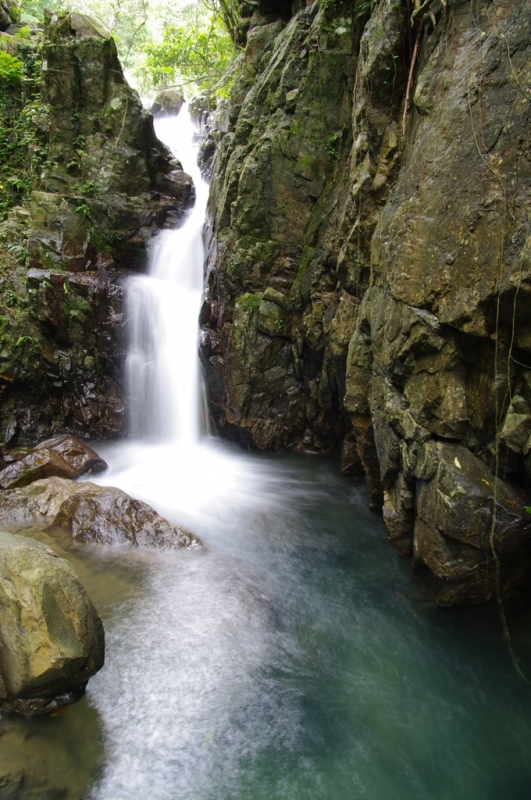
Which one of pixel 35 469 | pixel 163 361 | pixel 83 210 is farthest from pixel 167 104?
pixel 35 469

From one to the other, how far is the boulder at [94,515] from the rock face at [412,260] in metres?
3.08

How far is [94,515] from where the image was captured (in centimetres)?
650

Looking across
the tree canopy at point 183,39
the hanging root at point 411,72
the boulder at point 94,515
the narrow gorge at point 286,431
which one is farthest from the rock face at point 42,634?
the tree canopy at point 183,39

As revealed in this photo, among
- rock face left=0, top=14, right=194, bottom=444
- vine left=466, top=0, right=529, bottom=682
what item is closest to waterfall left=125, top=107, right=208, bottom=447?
rock face left=0, top=14, right=194, bottom=444

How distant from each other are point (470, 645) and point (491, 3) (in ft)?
20.1

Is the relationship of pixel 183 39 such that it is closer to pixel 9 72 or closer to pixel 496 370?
pixel 9 72

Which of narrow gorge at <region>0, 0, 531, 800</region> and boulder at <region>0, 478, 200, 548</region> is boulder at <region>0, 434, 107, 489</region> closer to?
narrow gorge at <region>0, 0, 531, 800</region>

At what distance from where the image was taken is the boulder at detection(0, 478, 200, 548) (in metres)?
6.28

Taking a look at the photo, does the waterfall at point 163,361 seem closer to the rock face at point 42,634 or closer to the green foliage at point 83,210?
the green foliage at point 83,210

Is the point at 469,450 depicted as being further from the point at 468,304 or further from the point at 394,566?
the point at 394,566

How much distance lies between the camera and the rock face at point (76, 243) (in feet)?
32.9

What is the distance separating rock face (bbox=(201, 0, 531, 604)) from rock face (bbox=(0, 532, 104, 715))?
10.5 ft

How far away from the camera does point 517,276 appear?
3.62 meters

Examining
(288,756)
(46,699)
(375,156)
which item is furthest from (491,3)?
(46,699)
